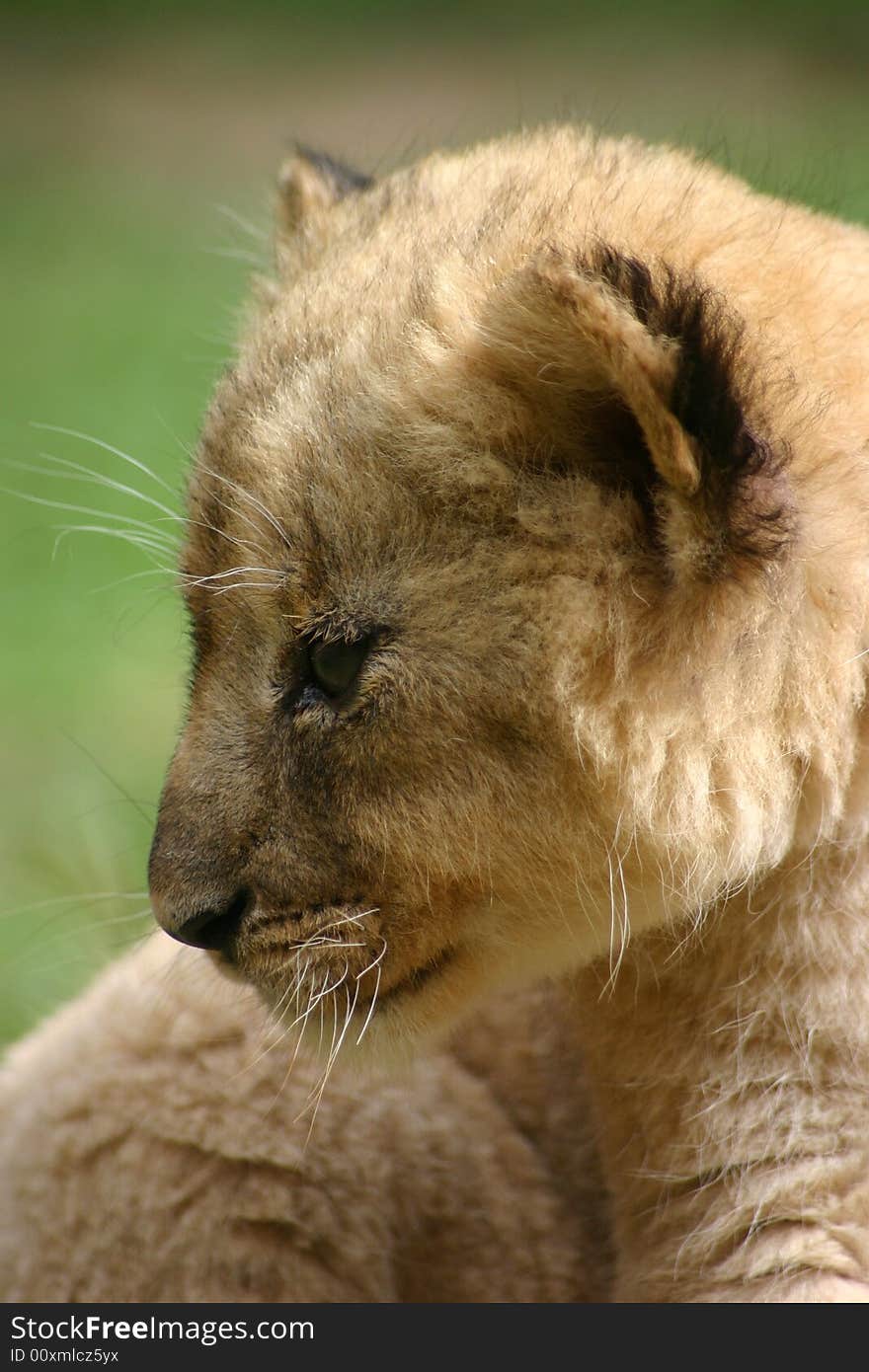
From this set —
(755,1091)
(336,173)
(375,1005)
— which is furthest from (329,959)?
(336,173)

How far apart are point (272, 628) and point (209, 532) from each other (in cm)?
21

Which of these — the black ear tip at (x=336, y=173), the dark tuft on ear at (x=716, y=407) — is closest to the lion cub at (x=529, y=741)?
the dark tuft on ear at (x=716, y=407)

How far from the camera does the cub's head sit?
6.40 ft

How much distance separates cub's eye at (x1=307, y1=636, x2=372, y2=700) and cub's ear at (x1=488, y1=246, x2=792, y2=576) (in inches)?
15.5

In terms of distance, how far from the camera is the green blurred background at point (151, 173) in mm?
5695

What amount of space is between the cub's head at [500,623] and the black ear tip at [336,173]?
0.68 m

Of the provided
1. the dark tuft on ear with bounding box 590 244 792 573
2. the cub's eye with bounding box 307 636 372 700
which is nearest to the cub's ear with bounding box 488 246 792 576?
the dark tuft on ear with bounding box 590 244 792 573

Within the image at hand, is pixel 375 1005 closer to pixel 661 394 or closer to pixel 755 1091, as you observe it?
pixel 755 1091

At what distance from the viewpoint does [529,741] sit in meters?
2.10

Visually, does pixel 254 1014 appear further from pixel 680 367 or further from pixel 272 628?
pixel 680 367

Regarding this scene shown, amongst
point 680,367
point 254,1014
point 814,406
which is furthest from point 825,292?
point 254,1014

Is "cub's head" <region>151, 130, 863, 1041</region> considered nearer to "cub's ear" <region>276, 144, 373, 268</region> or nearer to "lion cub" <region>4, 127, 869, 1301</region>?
"lion cub" <region>4, 127, 869, 1301</region>

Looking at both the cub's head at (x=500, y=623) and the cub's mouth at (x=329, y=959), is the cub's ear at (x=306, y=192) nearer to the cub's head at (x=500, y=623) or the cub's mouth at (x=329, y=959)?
the cub's head at (x=500, y=623)

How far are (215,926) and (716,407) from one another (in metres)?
1.02
